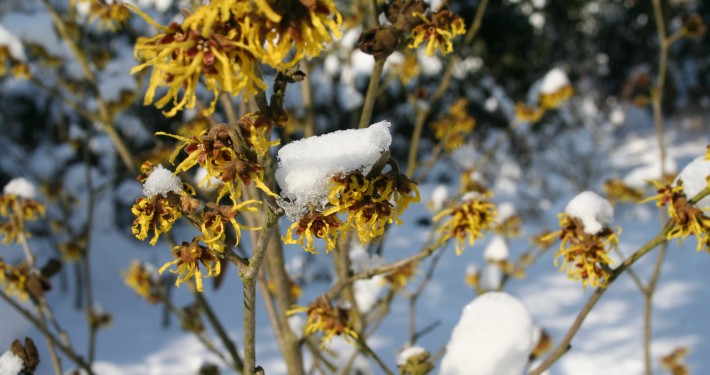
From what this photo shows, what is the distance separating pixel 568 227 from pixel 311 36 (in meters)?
0.68

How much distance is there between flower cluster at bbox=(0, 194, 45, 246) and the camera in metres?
1.38

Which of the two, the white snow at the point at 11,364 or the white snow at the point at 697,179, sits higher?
the white snow at the point at 697,179

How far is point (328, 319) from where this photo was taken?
3.38 feet

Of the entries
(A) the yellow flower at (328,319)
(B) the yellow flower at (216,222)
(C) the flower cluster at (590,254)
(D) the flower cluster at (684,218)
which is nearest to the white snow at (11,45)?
(A) the yellow flower at (328,319)

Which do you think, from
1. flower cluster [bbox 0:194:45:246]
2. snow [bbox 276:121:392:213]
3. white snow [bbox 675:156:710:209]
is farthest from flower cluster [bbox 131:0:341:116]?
flower cluster [bbox 0:194:45:246]

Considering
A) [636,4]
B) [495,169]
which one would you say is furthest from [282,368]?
[636,4]

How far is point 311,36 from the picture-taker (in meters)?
0.52

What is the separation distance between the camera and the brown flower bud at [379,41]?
2.75ft

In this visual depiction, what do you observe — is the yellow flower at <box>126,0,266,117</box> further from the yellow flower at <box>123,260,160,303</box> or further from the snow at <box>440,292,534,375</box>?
the yellow flower at <box>123,260,160,303</box>

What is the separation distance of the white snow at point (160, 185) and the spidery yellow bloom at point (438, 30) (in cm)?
45

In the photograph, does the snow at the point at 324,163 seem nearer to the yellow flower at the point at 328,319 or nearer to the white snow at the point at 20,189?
the yellow flower at the point at 328,319

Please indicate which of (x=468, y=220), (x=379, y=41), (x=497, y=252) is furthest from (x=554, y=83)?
(x=379, y=41)

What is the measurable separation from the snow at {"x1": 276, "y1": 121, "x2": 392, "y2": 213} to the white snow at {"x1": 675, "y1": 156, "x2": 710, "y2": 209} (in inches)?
23.2

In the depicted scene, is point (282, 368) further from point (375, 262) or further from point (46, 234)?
point (46, 234)
